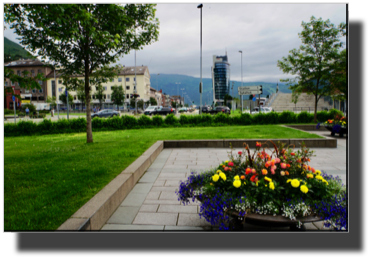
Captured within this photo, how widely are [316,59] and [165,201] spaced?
17.5 meters

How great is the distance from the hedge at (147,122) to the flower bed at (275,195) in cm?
1559

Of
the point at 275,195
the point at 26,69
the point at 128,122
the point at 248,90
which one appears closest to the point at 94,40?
the point at 26,69

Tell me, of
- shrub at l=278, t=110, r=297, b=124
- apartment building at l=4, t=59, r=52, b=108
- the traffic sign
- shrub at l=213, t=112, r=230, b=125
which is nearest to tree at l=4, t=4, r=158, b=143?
apartment building at l=4, t=59, r=52, b=108

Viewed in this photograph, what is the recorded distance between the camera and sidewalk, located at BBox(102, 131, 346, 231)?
3.28 meters

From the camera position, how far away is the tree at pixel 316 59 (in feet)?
56.0

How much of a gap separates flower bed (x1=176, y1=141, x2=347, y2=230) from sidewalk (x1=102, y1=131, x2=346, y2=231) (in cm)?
63

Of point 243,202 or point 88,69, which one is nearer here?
point 243,202

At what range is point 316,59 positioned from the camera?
58.1ft

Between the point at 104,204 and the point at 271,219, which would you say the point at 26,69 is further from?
the point at 271,219

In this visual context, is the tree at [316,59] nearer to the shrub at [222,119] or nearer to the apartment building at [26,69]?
the shrub at [222,119]

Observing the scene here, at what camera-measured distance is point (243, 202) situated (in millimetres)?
2553
